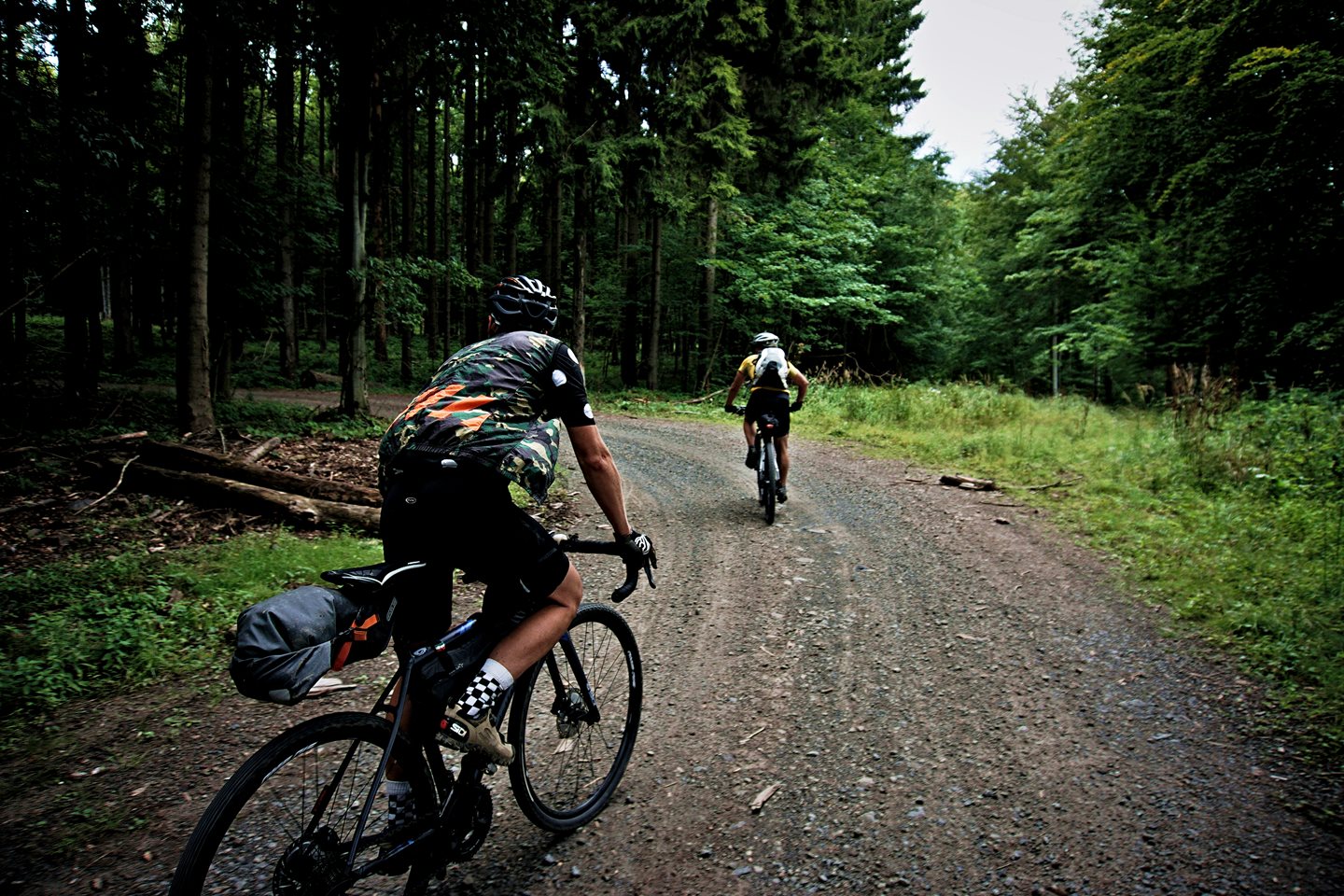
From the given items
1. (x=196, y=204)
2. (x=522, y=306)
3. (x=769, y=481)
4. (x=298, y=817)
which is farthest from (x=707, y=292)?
(x=298, y=817)

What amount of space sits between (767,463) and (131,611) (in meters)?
5.80

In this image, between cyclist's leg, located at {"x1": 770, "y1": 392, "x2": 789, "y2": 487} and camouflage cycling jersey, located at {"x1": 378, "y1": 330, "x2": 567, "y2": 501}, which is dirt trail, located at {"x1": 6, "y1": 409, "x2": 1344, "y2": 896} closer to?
camouflage cycling jersey, located at {"x1": 378, "y1": 330, "x2": 567, "y2": 501}

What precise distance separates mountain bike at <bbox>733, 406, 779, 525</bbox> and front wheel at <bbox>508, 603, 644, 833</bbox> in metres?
4.58

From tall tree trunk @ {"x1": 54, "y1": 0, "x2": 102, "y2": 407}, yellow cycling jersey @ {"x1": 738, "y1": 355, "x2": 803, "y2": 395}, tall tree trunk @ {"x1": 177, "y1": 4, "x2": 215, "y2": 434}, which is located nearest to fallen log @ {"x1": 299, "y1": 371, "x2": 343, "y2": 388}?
tall tree trunk @ {"x1": 54, "y1": 0, "x2": 102, "y2": 407}

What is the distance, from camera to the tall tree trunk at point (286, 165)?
9211 millimetres

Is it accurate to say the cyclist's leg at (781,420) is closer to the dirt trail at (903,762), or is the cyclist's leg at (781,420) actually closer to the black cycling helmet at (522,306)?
the dirt trail at (903,762)

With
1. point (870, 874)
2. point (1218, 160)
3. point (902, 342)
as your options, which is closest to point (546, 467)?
point (870, 874)

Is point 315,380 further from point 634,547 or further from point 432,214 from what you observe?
point 634,547

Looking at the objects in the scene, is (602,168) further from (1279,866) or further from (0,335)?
(1279,866)

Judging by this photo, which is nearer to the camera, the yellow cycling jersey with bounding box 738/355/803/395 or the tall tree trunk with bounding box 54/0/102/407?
the yellow cycling jersey with bounding box 738/355/803/395

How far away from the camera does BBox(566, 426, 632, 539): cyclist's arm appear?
8.00ft

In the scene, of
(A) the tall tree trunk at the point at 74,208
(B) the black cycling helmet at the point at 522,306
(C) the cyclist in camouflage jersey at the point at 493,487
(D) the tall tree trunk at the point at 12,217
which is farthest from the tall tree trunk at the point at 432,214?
(C) the cyclist in camouflage jersey at the point at 493,487

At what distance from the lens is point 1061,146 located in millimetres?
22359

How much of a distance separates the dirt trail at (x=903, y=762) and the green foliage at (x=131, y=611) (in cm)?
56
